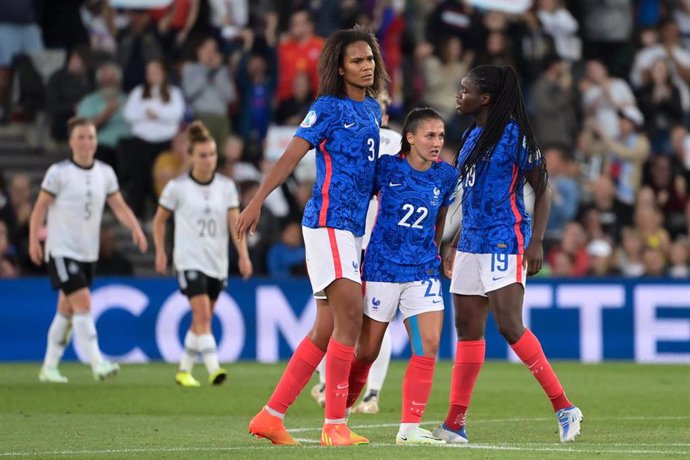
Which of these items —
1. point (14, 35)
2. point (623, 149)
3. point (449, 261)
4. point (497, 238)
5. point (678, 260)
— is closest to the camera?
point (497, 238)

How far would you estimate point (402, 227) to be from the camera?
925 centimetres

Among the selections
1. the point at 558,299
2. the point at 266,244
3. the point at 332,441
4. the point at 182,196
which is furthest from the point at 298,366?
the point at 266,244

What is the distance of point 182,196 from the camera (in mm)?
14922

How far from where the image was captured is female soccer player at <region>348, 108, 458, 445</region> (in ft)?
30.2

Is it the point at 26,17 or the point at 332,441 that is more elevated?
the point at 26,17

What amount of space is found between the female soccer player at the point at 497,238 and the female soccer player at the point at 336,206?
702 mm

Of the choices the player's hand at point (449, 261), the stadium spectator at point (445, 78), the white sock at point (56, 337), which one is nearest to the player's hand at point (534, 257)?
the player's hand at point (449, 261)

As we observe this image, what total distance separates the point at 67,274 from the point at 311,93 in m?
7.25

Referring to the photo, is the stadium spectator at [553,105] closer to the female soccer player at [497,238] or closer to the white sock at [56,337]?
the white sock at [56,337]

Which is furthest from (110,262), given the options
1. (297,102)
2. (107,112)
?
(297,102)

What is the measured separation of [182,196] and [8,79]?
8094 millimetres

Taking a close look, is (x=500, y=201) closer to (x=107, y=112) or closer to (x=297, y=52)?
(x=297, y=52)

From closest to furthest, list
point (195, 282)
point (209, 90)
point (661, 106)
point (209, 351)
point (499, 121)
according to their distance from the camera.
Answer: point (499, 121), point (209, 351), point (195, 282), point (209, 90), point (661, 106)

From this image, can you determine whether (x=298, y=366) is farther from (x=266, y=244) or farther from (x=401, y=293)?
(x=266, y=244)
